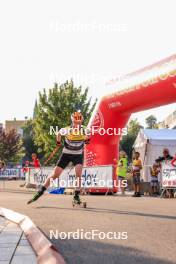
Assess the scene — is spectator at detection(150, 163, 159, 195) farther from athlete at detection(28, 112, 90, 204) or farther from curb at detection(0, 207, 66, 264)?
curb at detection(0, 207, 66, 264)

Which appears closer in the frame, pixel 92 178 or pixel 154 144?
pixel 92 178

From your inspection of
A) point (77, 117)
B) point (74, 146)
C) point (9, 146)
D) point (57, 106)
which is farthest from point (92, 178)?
point (9, 146)

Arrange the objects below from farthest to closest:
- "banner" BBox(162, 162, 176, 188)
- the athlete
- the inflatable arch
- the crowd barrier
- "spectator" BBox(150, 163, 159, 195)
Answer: "spectator" BBox(150, 163, 159, 195) < the crowd barrier < "banner" BBox(162, 162, 176, 188) < the inflatable arch < the athlete

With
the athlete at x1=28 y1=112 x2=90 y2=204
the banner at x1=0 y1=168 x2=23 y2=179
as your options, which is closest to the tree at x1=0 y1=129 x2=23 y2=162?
the banner at x1=0 y1=168 x2=23 y2=179

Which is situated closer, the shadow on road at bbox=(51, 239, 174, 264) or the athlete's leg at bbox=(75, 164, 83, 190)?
the shadow on road at bbox=(51, 239, 174, 264)

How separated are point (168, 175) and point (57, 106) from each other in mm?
30368

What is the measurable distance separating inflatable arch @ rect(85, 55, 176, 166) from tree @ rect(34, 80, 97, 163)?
27.7 meters

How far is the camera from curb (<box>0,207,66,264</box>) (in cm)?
344

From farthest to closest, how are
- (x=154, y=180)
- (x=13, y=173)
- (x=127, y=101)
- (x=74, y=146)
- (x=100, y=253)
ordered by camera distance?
(x=13, y=173) → (x=154, y=180) → (x=127, y=101) → (x=74, y=146) → (x=100, y=253)

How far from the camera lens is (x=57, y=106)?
44.8 meters

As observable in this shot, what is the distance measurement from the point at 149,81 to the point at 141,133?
35.5 feet

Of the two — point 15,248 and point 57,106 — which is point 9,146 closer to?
point 57,106

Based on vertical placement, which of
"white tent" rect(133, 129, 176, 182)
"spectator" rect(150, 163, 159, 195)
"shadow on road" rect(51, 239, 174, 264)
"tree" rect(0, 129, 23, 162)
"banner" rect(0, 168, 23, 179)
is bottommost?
"shadow on road" rect(51, 239, 174, 264)

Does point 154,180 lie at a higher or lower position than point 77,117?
lower
